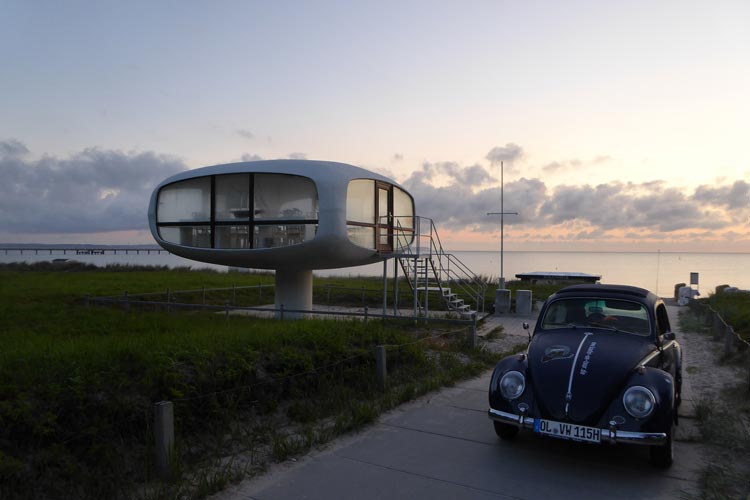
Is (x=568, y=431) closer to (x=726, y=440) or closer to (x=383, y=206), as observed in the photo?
(x=726, y=440)

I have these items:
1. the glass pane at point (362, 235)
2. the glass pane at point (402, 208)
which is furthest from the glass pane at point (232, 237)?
the glass pane at point (402, 208)

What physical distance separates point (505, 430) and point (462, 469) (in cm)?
102

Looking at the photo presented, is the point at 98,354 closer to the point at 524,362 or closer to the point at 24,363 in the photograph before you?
the point at 24,363

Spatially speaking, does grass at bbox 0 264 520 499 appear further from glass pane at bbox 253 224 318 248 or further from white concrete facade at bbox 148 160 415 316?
white concrete facade at bbox 148 160 415 316

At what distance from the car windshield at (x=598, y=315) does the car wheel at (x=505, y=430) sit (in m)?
1.48

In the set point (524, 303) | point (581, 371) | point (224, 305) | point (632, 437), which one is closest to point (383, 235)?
point (524, 303)

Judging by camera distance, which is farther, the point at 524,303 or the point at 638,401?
the point at 524,303

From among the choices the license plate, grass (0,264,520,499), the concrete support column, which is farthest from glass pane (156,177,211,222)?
the license plate

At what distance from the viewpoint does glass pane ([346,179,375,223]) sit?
15.9m

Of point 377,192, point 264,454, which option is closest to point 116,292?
point 377,192

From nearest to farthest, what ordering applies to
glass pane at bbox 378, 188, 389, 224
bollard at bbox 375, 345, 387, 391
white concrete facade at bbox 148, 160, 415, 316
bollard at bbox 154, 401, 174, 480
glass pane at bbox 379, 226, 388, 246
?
bollard at bbox 154, 401, 174, 480
bollard at bbox 375, 345, 387, 391
white concrete facade at bbox 148, 160, 415, 316
glass pane at bbox 378, 188, 389, 224
glass pane at bbox 379, 226, 388, 246

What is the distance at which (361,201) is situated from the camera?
16578 mm

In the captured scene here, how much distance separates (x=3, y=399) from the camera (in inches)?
207

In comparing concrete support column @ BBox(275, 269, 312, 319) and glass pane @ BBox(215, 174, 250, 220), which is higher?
glass pane @ BBox(215, 174, 250, 220)
